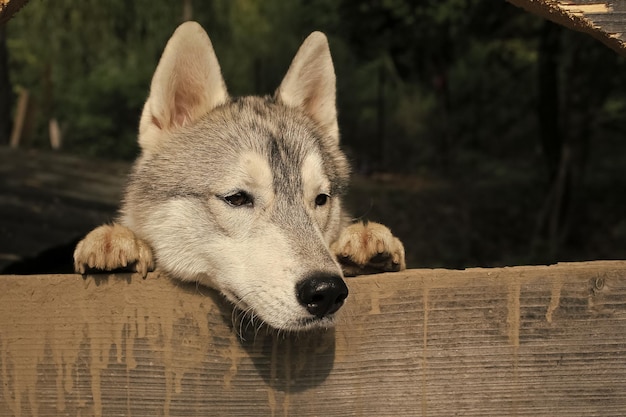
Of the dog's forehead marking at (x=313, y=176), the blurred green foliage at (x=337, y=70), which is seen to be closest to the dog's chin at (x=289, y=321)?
the dog's forehead marking at (x=313, y=176)

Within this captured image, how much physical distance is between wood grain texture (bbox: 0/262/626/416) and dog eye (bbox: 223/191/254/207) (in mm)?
707

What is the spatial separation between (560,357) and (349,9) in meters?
9.66

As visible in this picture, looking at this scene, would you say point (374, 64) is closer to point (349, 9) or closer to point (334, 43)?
point (334, 43)

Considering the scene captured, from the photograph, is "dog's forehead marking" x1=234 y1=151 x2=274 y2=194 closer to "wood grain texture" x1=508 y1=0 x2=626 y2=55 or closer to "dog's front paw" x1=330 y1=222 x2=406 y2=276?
"dog's front paw" x1=330 y1=222 x2=406 y2=276

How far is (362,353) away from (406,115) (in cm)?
1645

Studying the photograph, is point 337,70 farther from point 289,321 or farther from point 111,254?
point 289,321

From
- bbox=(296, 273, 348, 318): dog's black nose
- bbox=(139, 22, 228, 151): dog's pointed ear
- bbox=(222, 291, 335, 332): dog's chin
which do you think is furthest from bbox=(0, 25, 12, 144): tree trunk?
bbox=(296, 273, 348, 318): dog's black nose

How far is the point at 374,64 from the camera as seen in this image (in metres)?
17.5

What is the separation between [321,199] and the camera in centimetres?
336

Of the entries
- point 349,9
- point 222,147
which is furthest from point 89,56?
point 222,147

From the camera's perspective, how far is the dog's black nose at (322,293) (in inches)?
94.7

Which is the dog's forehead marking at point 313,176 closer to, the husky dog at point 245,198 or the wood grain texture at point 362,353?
the husky dog at point 245,198

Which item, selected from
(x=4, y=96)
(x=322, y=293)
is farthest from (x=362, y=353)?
(x=4, y=96)

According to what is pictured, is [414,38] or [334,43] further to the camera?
[334,43]
